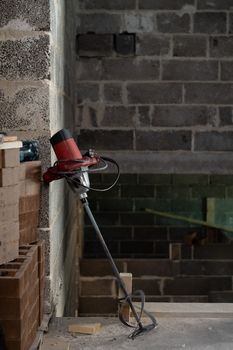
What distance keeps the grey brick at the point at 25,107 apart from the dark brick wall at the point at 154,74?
2391 mm

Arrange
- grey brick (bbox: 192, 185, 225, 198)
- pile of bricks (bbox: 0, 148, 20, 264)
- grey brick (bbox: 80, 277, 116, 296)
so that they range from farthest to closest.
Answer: grey brick (bbox: 192, 185, 225, 198) < grey brick (bbox: 80, 277, 116, 296) < pile of bricks (bbox: 0, 148, 20, 264)

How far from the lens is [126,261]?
17.9 ft

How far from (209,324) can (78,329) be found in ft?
2.13

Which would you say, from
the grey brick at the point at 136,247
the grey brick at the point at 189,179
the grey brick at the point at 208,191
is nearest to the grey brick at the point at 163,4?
the grey brick at the point at 189,179

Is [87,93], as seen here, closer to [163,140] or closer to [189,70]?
[163,140]

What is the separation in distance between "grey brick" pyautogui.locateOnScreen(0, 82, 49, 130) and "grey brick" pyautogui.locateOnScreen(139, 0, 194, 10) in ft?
8.78

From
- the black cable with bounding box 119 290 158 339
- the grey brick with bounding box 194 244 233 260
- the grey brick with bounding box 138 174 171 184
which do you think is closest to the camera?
the black cable with bounding box 119 290 158 339

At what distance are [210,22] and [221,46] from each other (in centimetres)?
24

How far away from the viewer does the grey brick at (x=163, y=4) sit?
498 cm

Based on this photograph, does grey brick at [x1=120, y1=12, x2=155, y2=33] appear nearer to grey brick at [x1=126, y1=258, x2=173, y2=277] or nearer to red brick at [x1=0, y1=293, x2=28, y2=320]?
grey brick at [x1=126, y1=258, x2=173, y2=277]

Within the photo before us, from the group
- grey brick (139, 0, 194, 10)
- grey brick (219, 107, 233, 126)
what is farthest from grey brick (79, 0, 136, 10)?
grey brick (219, 107, 233, 126)

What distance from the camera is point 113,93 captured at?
503 centimetres

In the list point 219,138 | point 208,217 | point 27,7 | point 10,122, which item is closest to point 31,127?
point 10,122

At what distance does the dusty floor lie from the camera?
2.42 m
